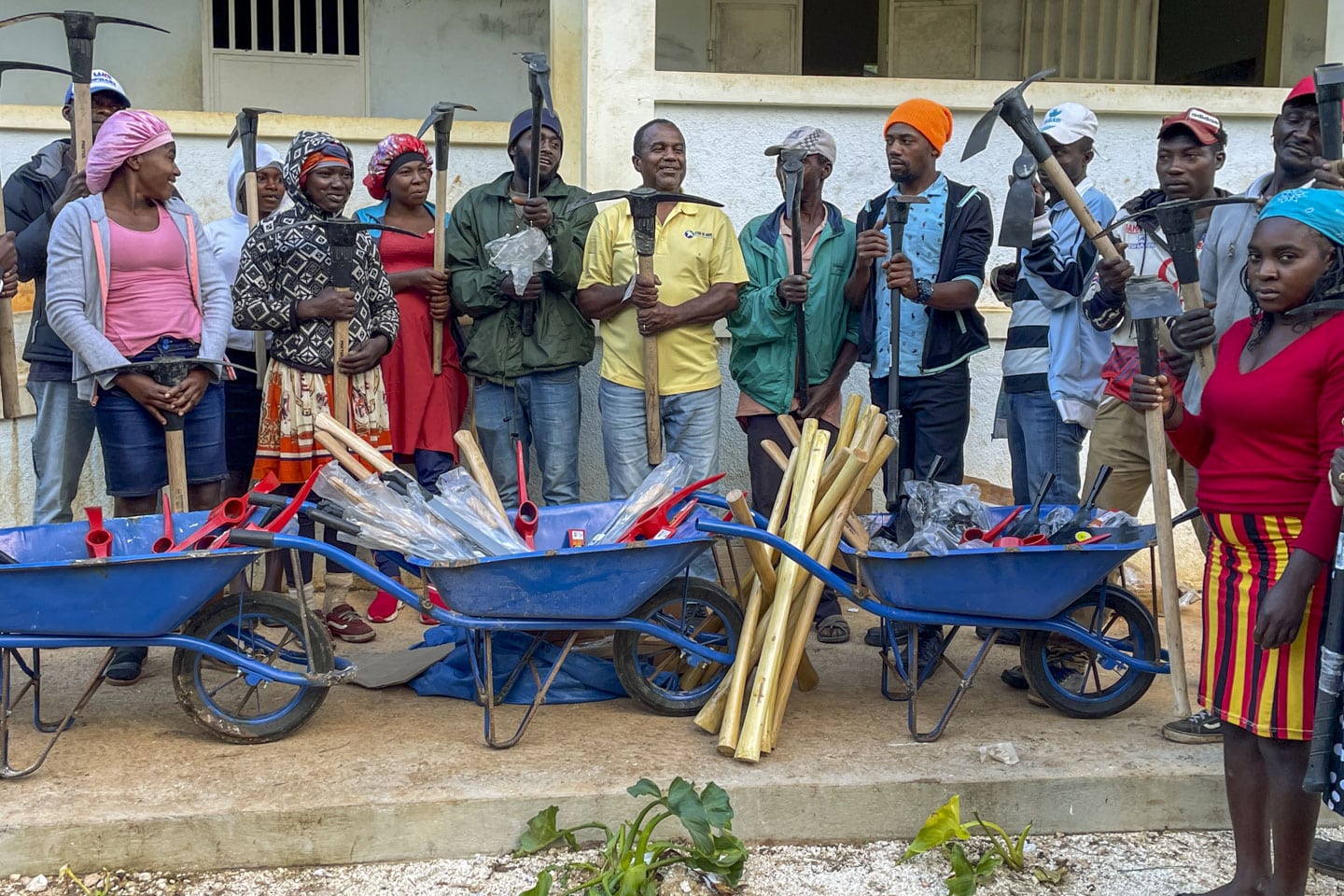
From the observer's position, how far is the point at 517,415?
5645 mm

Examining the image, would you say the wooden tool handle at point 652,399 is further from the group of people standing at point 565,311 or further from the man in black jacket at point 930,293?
the man in black jacket at point 930,293

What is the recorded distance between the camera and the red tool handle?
4.04 metres

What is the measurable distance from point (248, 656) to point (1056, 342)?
3.19m

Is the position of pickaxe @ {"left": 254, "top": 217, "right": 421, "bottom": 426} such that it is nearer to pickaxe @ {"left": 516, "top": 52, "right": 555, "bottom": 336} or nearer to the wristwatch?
pickaxe @ {"left": 516, "top": 52, "right": 555, "bottom": 336}

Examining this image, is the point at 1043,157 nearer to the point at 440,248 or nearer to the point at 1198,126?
the point at 1198,126

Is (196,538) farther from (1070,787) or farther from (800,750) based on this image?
(1070,787)

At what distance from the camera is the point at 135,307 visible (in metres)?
4.66

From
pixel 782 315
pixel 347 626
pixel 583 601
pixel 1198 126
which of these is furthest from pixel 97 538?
pixel 1198 126

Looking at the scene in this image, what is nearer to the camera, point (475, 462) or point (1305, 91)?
point (1305, 91)

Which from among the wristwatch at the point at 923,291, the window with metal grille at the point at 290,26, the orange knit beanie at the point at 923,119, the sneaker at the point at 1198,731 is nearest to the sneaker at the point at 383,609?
the wristwatch at the point at 923,291

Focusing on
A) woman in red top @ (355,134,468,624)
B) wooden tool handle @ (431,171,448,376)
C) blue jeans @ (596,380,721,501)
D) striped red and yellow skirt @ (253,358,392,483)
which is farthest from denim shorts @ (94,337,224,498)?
blue jeans @ (596,380,721,501)

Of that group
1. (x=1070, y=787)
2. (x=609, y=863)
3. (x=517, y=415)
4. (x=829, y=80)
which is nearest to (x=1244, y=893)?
(x=1070, y=787)

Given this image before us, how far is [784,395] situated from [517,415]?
46.3 inches

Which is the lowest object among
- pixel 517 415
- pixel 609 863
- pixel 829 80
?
pixel 609 863
